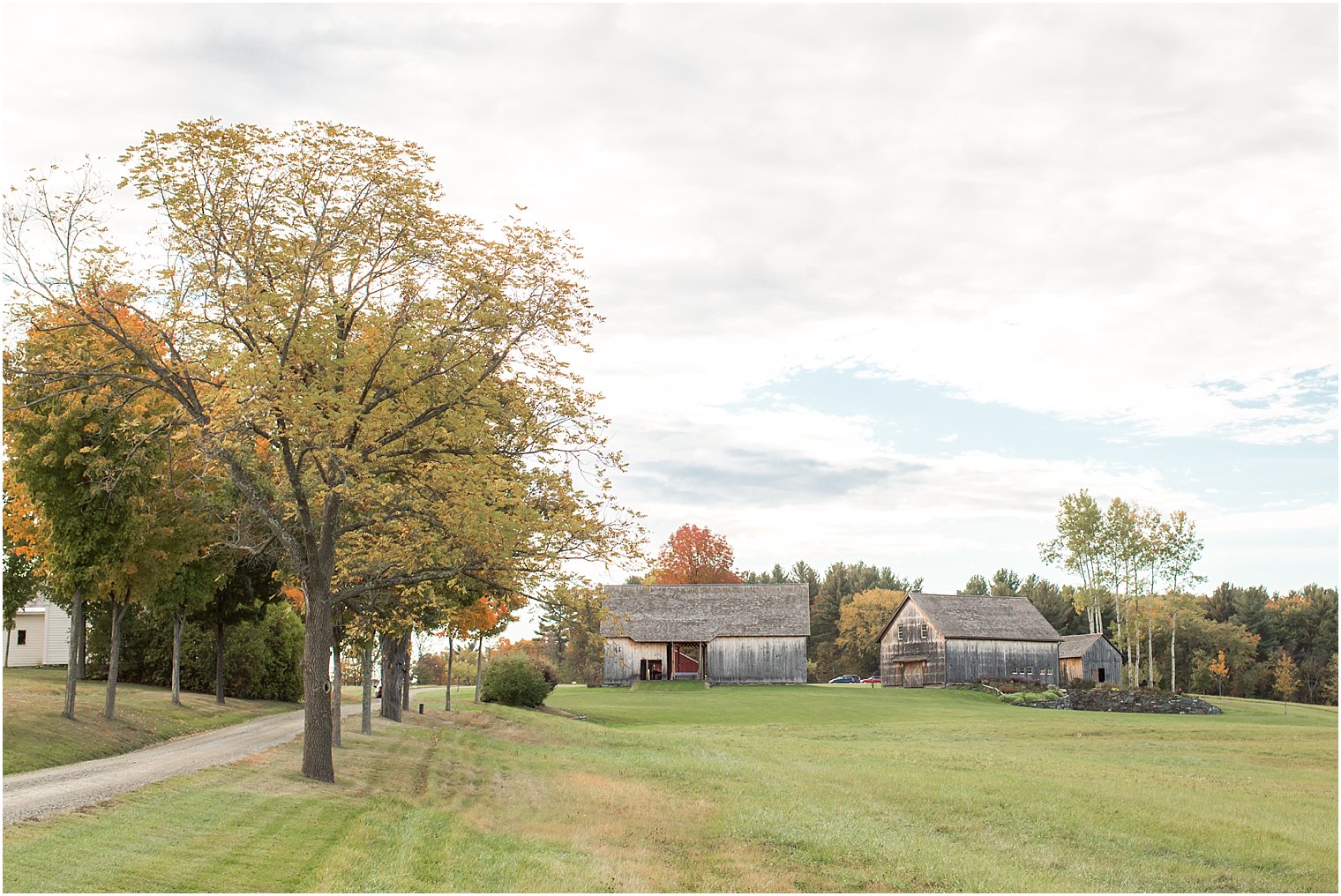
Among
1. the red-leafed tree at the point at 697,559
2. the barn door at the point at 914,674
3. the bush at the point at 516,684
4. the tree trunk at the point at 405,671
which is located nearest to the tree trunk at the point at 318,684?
the tree trunk at the point at 405,671

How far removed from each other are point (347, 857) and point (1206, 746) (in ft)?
105

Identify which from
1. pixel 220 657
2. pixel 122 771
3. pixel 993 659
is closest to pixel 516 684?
pixel 220 657

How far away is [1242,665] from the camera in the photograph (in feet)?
315

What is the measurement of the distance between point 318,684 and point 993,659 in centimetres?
6522

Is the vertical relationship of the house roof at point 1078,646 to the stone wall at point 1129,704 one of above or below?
above

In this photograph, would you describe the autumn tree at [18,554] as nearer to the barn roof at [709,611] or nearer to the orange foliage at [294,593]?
the orange foliage at [294,593]

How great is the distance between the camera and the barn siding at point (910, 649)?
78.4m

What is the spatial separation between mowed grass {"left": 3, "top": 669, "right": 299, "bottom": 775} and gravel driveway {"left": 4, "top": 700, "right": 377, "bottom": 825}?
737mm

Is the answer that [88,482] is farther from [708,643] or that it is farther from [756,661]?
[756,661]

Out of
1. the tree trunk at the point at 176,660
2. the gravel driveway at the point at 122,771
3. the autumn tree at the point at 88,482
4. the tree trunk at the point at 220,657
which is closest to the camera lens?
the gravel driveway at the point at 122,771

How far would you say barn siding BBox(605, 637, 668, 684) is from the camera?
78.2 meters

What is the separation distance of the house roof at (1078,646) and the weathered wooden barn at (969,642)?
2322 mm

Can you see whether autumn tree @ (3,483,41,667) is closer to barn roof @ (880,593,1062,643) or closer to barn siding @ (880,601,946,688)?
barn siding @ (880,601,946,688)

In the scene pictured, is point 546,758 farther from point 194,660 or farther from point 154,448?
point 194,660
